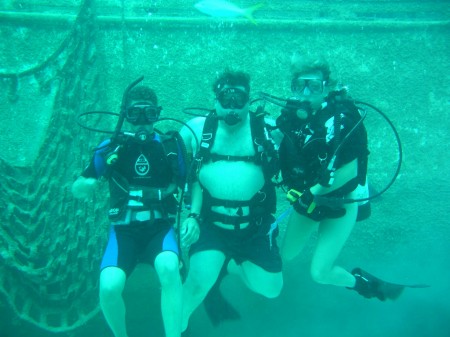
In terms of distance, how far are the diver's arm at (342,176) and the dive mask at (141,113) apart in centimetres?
175

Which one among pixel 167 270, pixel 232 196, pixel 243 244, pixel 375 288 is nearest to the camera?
pixel 167 270

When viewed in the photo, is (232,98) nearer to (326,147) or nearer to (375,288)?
(326,147)

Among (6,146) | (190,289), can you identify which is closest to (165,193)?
(190,289)

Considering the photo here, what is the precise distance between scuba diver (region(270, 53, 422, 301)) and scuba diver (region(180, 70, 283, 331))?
28cm

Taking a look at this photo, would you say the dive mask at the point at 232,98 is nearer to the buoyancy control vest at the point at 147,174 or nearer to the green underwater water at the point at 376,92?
the buoyancy control vest at the point at 147,174

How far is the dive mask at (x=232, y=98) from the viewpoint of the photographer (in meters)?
3.16

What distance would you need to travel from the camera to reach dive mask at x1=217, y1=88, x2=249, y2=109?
316 cm

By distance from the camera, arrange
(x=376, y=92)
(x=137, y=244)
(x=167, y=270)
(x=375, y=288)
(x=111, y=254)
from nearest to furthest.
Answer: (x=167, y=270) < (x=111, y=254) < (x=137, y=244) < (x=375, y=288) < (x=376, y=92)

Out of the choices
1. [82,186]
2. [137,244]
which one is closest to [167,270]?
[137,244]

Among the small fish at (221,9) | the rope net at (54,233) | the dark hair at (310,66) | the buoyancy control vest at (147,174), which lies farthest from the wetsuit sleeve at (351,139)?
the small fish at (221,9)

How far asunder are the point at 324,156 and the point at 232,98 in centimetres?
105

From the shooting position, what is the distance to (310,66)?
318 centimetres

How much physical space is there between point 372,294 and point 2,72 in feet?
21.8

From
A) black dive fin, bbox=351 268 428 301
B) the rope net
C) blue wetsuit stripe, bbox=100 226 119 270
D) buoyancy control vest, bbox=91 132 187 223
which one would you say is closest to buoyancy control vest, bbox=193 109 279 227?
buoyancy control vest, bbox=91 132 187 223
